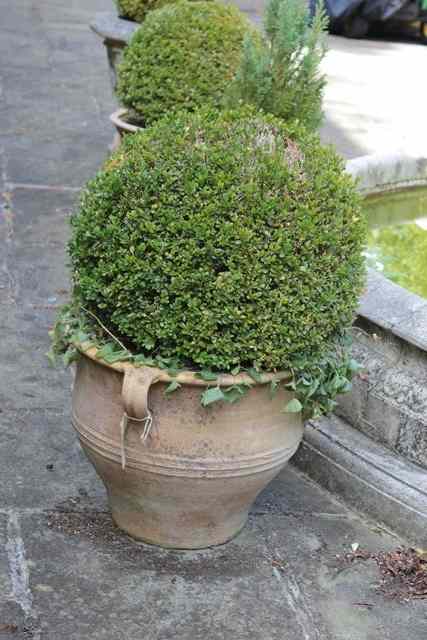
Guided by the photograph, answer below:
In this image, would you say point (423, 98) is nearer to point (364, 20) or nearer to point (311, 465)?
point (364, 20)

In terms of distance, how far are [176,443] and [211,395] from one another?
219mm

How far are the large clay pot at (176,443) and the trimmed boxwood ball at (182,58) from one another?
2.70 meters

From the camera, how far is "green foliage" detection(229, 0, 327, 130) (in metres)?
4.73

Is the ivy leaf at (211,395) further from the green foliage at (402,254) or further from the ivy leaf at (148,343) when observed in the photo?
the green foliage at (402,254)

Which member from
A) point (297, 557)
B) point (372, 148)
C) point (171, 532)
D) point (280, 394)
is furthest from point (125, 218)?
point (372, 148)

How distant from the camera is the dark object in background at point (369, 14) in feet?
38.3

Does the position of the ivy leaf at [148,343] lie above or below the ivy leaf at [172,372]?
above

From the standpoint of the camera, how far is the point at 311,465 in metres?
4.39

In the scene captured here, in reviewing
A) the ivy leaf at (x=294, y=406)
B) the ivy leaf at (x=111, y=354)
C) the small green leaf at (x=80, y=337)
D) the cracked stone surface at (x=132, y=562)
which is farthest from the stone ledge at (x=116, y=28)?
the ivy leaf at (x=294, y=406)

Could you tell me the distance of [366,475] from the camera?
4.12 meters

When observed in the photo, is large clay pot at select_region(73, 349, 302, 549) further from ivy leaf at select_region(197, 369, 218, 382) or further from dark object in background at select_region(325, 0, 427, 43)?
dark object in background at select_region(325, 0, 427, 43)

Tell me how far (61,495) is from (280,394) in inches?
39.1

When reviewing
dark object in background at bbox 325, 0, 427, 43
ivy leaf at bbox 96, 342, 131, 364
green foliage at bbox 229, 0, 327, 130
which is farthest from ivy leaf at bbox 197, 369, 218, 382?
dark object in background at bbox 325, 0, 427, 43

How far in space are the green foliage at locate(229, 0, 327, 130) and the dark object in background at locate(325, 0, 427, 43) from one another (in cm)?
712
